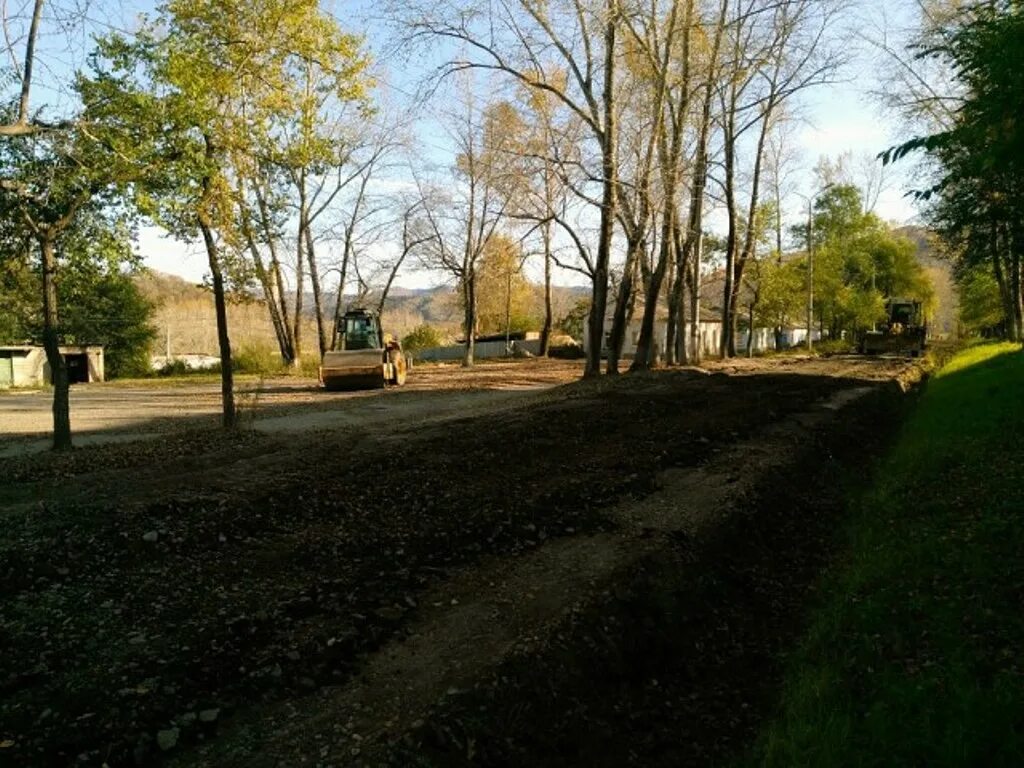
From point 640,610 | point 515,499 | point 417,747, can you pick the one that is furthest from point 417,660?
point 515,499

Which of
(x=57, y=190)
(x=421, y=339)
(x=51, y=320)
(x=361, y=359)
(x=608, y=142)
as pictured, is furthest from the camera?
(x=421, y=339)

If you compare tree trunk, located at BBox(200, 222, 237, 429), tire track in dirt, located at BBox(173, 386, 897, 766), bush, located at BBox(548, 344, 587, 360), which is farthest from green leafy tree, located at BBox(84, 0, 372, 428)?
bush, located at BBox(548, 344, 587, 360)

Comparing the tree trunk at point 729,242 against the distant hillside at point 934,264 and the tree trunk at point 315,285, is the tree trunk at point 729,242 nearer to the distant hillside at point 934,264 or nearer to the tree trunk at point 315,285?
the distant hillside at point 934,264

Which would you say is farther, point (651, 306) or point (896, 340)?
point (896, 340)

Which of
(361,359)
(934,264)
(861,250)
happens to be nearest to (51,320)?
(361,359)

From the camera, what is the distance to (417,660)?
4.63 meters

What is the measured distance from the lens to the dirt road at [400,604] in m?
3.96

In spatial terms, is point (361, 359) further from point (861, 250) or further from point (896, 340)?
point (861, 250)

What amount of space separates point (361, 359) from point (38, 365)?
23.6 meters

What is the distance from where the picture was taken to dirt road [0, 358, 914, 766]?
3961mm

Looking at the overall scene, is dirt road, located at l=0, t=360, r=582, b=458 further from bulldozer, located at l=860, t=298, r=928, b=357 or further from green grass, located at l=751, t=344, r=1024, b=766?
bulldozer, located at l=860, t=298, r=928, b=357

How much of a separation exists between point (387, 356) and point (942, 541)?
2235cm

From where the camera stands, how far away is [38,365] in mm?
39969

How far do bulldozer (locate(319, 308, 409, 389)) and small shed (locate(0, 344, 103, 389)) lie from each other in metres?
16.2
